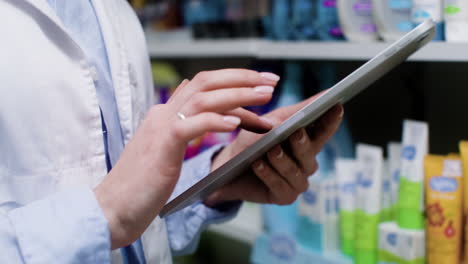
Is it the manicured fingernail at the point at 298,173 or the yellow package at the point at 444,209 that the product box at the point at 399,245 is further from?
the manicured fingernail at the point at 298,173

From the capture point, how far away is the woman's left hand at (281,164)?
608 mm

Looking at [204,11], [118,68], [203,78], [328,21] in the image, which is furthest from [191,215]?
[204,11]

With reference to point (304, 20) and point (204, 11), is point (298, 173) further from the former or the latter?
point (204, 11)

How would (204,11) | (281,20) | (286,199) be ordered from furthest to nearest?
(204,11)
(281,20)
(286,199)

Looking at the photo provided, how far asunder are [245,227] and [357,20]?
583mm

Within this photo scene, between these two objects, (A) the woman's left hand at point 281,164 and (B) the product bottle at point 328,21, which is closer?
(A) the woman's left hand at point 281,164

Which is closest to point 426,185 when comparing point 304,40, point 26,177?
point 304,40

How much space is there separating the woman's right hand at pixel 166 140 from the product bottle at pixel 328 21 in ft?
1.70

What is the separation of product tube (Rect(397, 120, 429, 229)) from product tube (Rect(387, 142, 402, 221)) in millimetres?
48

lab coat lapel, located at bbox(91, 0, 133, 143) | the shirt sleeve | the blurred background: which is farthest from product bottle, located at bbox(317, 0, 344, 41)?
lab coat lapel, located at bbox(91, 0, 133, 143)

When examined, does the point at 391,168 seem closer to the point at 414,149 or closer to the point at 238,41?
the point at 414,149

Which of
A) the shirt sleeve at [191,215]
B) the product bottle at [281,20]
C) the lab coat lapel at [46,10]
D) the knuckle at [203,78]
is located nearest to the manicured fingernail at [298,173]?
the shirt sleeve at [191,215]

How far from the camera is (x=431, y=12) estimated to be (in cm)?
73

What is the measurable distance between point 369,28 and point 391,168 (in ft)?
0.90
